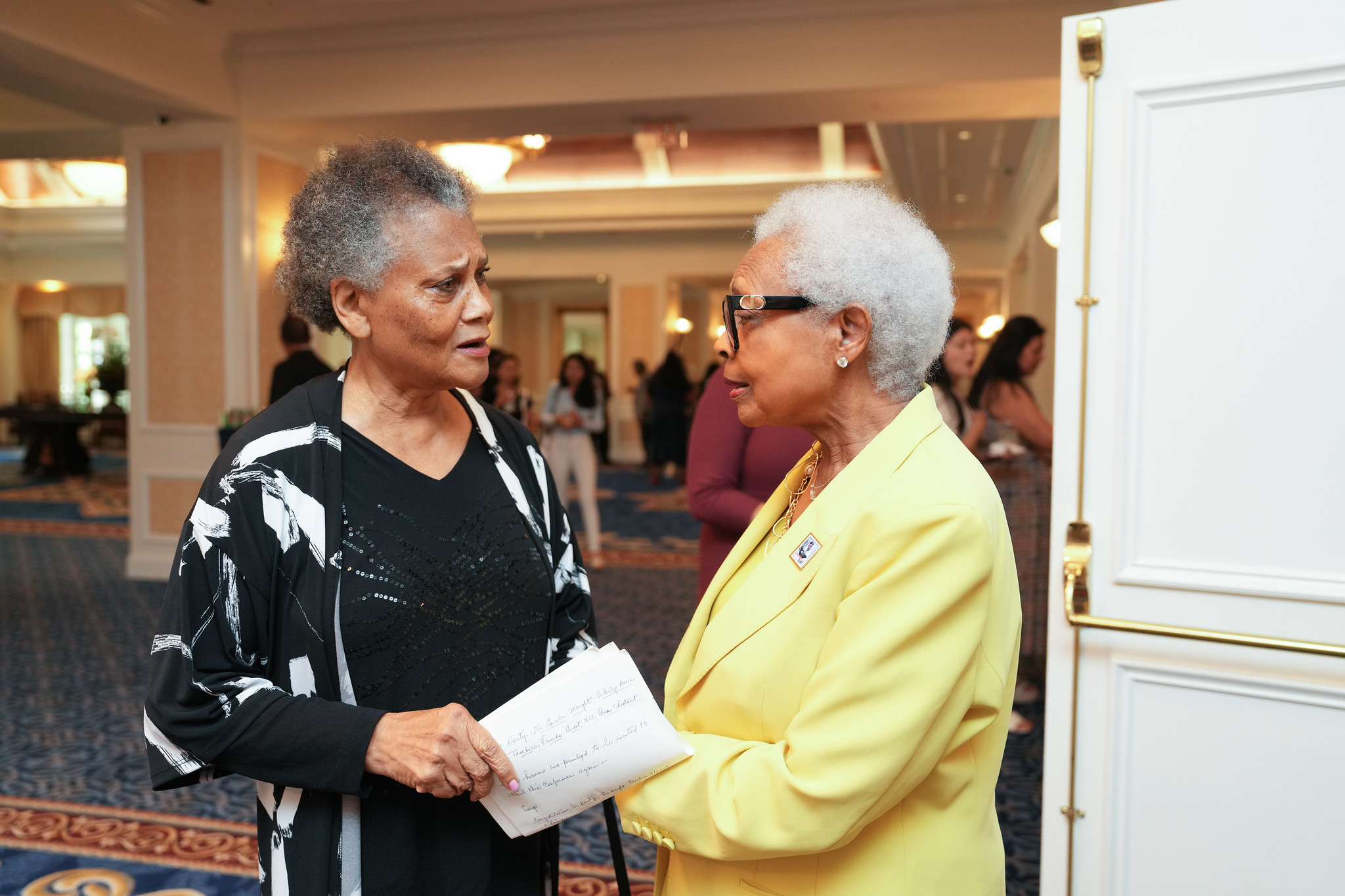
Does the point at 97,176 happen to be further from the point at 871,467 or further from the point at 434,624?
the point at 871,467

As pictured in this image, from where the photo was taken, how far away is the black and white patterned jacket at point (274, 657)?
1308 millimetres

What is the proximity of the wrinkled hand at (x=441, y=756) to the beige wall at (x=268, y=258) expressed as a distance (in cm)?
612

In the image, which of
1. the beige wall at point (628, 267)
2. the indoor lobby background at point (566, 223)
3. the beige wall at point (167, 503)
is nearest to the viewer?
the indoor lobby background at point (566, 223)

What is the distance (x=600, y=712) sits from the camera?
4.00ft

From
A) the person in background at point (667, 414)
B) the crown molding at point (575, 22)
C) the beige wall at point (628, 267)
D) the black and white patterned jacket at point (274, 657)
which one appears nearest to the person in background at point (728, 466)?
the black and white patterned jacket at point (274, 657)

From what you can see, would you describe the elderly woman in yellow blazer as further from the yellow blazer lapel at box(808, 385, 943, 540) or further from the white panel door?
the white panel door

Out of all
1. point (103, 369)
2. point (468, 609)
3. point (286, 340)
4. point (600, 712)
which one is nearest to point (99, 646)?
point (286, 340)

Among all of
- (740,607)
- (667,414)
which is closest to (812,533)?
(740,607)

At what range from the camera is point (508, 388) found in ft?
24.0

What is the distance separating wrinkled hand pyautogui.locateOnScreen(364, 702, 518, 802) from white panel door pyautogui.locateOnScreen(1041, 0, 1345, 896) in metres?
1.32

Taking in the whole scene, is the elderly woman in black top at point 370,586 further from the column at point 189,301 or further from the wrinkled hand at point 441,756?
the column at point 189,301

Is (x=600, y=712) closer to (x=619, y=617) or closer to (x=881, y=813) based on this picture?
(x=881, y=813)

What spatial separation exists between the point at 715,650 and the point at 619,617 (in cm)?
468

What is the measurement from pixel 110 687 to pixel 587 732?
4369 millimetres
